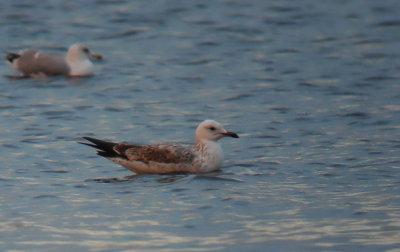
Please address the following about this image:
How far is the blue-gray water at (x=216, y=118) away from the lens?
1041 centimetres

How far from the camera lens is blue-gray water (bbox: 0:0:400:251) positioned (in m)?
10.4

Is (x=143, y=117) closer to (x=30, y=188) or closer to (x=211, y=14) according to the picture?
(x=30, y=188)

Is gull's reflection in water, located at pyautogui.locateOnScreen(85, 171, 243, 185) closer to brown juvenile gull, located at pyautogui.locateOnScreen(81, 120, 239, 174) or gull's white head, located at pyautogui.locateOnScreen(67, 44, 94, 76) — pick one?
brown juvenile gull, located at pyautogui.locateOnScreen(81, 120, 239, 174)

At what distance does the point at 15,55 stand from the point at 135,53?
2853 mm

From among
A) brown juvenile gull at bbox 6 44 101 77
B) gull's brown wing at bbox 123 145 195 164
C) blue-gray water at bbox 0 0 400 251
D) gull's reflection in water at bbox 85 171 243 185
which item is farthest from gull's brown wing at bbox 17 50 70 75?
gull's reflection in water at bbox 85 171 243 185

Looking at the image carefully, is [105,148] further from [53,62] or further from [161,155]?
[53,62]

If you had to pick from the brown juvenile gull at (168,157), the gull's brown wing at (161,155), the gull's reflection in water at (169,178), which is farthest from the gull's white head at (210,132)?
the gull's reflection in water at (169,178)

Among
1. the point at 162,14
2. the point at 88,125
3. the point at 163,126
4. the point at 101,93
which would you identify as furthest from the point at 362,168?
the point at 162,14

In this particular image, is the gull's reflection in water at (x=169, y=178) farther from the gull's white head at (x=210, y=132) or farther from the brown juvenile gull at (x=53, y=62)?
the brown juvenile gull at (x=53, y=62)

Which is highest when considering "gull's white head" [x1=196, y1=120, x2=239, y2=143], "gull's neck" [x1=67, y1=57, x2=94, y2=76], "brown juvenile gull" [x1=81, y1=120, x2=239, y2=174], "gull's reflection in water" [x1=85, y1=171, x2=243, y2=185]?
"gull's neck" [x1=67, y1=57, x2=94, y2=76]

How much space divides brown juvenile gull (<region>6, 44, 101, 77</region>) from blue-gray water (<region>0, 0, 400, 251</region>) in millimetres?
237

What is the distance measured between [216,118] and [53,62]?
4682mm

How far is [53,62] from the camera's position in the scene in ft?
63.7

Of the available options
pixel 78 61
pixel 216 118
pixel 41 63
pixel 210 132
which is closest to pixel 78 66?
pixel 78 61
